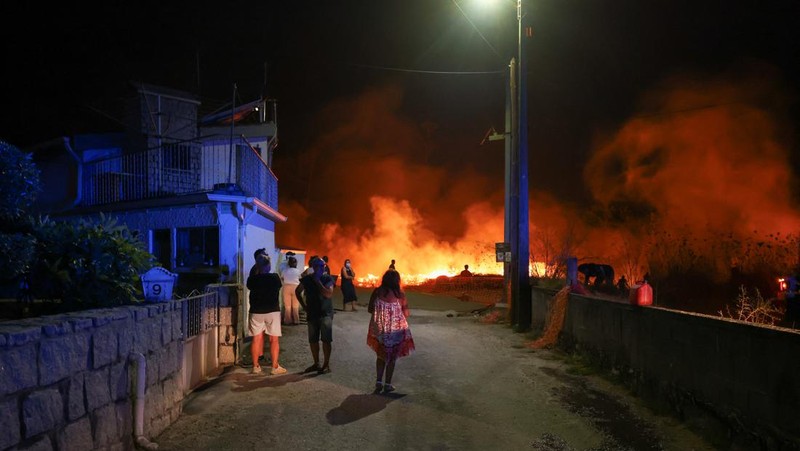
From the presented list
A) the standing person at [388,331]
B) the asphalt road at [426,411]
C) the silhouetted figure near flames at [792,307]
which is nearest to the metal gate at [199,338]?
the asphalt road at [426,411]

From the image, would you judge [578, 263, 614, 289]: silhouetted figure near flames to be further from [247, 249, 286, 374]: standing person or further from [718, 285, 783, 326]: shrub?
[247, 249, 286, 374]: standing person

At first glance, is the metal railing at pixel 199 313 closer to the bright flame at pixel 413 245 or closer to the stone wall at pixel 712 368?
the stone wall at pixel 712 368

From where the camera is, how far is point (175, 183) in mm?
14781

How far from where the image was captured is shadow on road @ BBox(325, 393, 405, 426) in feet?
21.2

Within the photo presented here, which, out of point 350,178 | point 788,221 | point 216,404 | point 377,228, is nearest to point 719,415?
point 216,404

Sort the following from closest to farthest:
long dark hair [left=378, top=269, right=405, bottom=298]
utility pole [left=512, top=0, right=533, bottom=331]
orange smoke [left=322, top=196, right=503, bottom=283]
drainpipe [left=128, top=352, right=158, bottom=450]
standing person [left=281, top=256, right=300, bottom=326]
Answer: drainpipe [left=128, top=352, right=158, bottom=450] → long dark hair [left=378, top=269, right=405, bottom=298] → standing person [left=281, top=256, right=300, bottom=326] → utility pole [left=512, top=0, right=533, bottom=331] → orange smoke [left=322, top=196, right=503, bottom=283]

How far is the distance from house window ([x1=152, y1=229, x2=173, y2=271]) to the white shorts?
5979 mm

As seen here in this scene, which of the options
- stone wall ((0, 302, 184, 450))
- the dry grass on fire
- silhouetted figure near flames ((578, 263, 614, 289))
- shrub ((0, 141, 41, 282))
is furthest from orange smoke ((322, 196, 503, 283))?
shrub ((0, 141, 41, 282))

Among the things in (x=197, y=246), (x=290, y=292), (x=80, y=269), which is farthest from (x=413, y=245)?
(x=80, y=269)

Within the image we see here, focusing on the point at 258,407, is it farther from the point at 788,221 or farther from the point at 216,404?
the point at 788,221

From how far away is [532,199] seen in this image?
38500 millimetres

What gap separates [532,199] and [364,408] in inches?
1303

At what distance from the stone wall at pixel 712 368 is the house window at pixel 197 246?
8579 millimetres

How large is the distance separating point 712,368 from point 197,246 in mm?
10857
